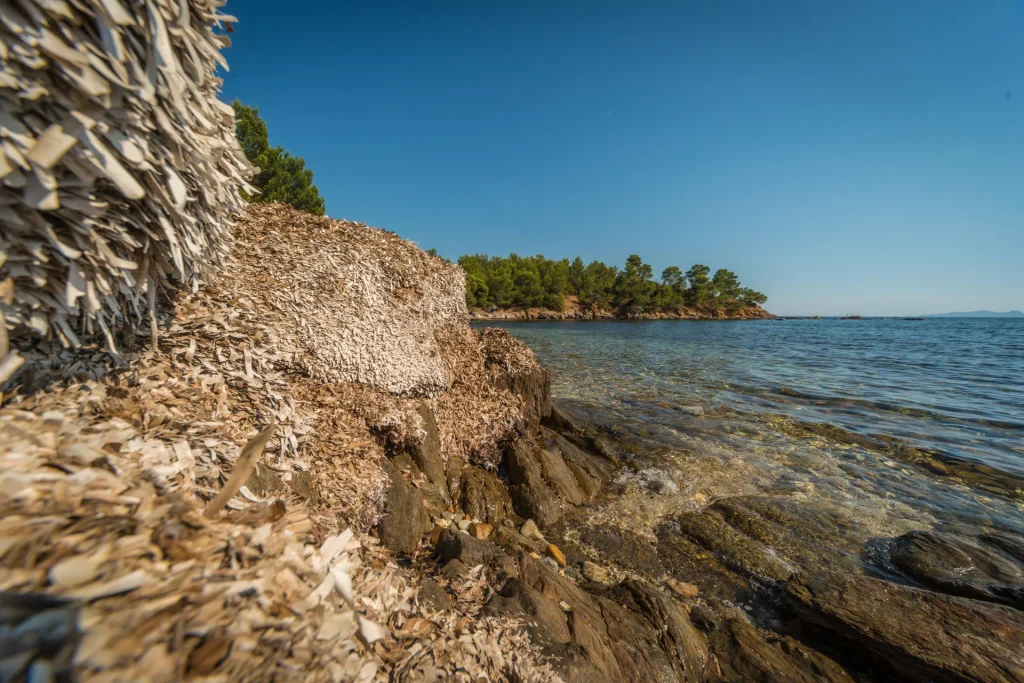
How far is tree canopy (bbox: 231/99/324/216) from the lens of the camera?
101 ft

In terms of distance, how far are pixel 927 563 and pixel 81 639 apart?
966 cm

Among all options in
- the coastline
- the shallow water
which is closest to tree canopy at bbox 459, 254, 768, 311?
the coastline

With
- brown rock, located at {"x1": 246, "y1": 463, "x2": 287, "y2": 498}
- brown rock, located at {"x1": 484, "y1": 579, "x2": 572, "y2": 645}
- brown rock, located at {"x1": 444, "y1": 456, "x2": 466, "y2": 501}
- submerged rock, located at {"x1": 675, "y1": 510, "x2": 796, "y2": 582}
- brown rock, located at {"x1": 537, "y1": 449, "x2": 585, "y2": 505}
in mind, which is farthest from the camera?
A: brown rock, located at {"x1": 537, "y1": 449, "x2": 585, "y2": 505}

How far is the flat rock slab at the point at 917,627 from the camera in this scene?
4.00 meters

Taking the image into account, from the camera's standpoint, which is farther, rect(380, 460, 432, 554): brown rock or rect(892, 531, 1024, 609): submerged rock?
rect(892, 531, 1024, 609): submerged rock

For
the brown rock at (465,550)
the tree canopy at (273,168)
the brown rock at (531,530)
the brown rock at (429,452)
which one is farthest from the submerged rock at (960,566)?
the tree canopy at (273,168)

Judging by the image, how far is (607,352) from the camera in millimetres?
28828

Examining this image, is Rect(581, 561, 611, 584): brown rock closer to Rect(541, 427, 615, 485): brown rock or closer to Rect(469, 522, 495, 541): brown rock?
Rect(469, 522, 495, 541): brown rock

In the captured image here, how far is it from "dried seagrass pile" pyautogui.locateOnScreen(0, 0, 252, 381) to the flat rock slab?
7945mm

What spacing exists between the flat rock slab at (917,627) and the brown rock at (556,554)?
3127 mm

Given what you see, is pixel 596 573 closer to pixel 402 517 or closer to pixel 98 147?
pixel 402 517

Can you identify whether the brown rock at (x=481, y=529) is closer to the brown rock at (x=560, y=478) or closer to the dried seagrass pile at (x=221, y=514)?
the dried seagrass pile at (x=221, y=514)

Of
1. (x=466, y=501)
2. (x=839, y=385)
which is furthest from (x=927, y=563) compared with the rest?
(x=839, y=385)

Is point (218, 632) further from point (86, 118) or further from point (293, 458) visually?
point (293, 458)
